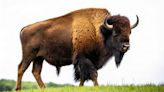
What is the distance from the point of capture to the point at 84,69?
55.3 feet

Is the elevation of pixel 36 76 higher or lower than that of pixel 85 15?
lower

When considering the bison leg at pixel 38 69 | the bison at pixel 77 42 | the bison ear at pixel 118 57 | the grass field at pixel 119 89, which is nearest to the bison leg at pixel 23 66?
the bison at pixel 77 42

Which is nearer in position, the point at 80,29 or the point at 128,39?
the point at 128,39

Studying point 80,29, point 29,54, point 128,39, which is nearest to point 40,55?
point 29,54

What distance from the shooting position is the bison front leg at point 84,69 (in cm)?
1664

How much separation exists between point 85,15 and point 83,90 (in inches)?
188

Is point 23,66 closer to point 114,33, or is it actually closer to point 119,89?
point 114,33

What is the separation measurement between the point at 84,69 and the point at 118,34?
145cm

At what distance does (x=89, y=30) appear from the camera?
17.2 meters

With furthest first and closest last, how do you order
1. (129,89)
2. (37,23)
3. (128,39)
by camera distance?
(37,23) → (128,39) → (129,89)

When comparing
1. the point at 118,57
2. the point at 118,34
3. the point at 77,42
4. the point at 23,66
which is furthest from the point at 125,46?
the point at 23,66

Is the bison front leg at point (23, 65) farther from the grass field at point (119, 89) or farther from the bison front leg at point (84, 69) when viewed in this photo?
the grass field at point (119, 89)

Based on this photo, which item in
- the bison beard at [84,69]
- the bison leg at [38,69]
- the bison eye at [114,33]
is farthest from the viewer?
the bison leg at [38,69]

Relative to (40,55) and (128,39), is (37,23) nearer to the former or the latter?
(40,55)
